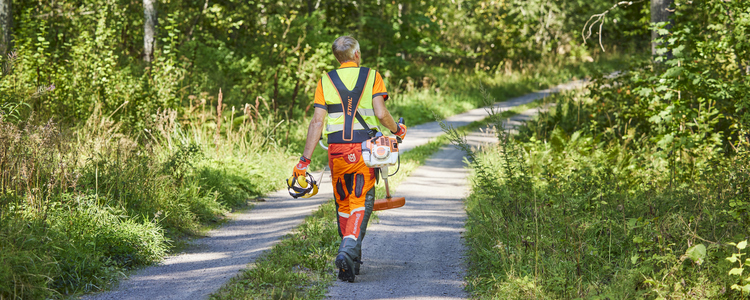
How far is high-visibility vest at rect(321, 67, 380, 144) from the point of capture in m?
4.41

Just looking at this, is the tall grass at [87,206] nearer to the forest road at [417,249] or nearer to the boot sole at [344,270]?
the boot sole at [344,270]

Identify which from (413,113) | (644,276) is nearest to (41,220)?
A: (644,276)

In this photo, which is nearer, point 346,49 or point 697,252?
point 697,252

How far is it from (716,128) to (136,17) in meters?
13.2

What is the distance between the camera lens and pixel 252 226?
6.60 m

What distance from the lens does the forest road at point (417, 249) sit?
14.3ft

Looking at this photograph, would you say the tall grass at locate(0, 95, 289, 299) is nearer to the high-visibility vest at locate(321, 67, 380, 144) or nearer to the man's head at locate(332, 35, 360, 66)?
the high-visibility vest at locate(321, 67, 380, 144)

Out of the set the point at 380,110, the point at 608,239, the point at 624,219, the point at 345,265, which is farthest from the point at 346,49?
the point at 608,239

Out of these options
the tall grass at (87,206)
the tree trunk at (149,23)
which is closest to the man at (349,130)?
the tall grass at (87,206)

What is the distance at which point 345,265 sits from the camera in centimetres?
434

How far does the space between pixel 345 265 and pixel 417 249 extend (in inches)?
51.4

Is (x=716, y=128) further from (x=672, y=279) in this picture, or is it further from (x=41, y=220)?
(x=41, y=220)

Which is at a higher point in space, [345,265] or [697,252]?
[697,252]

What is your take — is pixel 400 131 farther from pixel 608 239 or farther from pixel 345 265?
pixel 608 239
